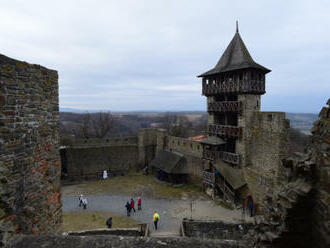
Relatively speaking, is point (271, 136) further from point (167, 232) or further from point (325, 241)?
point (325, 241)

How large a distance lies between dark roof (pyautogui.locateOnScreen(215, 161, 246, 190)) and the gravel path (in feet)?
6.56

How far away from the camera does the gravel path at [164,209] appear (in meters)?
13.9

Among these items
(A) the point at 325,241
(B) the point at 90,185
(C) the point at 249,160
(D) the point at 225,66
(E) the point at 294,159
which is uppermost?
(D) the point at 225,66

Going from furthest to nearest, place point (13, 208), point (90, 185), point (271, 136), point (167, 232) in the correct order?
point (90, 185), point (271, 136), point (167, 232), point (13, 208)

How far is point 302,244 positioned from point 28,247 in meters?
4.73

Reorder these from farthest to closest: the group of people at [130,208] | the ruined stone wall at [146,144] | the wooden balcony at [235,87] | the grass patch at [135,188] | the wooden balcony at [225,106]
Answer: the ruined stone wall at [146,144] → the grass patch at [135,188] → the wooden balcony at [225,106] → the wooden balcony at [235,87] → the group of people at [130,208]

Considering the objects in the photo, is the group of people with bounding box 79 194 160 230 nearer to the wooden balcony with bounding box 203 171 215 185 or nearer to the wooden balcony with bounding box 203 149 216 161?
the wooden balcony with bounding box 203 171 215 185

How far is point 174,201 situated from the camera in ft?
56.9

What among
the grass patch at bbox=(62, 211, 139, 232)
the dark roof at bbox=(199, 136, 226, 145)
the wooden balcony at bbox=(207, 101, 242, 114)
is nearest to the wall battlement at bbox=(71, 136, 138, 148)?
the grass patch at bbox=(62, 211, 139, 232)

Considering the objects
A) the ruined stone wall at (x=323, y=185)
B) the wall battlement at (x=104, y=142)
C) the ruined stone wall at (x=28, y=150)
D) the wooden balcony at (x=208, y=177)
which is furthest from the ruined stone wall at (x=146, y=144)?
the ruined stone wall at (x=323, y=185)

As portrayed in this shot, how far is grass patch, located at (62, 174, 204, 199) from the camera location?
62.5 feet

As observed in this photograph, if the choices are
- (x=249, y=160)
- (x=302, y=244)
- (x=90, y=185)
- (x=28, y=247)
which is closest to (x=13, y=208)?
(x=28, y=247)


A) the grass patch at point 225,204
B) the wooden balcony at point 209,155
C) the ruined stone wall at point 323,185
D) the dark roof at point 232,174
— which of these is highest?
the ruined stone wall at point 323,185

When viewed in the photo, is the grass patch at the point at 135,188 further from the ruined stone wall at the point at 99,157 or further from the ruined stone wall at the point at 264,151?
the ruined stone wall at the point at 264,151
